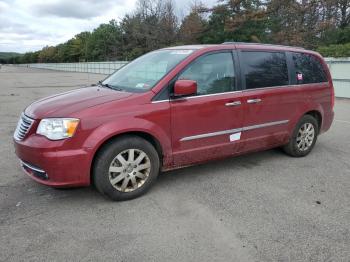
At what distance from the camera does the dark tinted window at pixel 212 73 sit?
454 cm

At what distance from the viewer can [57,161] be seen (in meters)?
3.73

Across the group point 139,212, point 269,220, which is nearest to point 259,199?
point 269,220

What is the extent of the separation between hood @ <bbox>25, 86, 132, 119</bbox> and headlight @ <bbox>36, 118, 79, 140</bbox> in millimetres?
72

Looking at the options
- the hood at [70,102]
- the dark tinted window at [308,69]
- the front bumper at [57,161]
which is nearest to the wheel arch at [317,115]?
the dark tinted window at [308,69]

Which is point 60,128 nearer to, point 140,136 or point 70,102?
point 70,102

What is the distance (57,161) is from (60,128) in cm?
34

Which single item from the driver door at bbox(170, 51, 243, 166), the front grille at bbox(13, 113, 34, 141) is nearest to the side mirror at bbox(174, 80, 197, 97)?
the driver door at bbox(170, 51, 243, 166)

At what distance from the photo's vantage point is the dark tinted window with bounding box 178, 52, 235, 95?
4539 millimetres

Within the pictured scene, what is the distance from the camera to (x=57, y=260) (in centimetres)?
300

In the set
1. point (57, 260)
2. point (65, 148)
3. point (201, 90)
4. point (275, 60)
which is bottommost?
point (57, 260)

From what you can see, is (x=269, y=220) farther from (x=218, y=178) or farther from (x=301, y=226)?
(x=218, y=178)

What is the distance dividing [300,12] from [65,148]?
2915cm

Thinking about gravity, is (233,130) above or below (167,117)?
below

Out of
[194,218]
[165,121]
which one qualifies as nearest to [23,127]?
[165,121]
